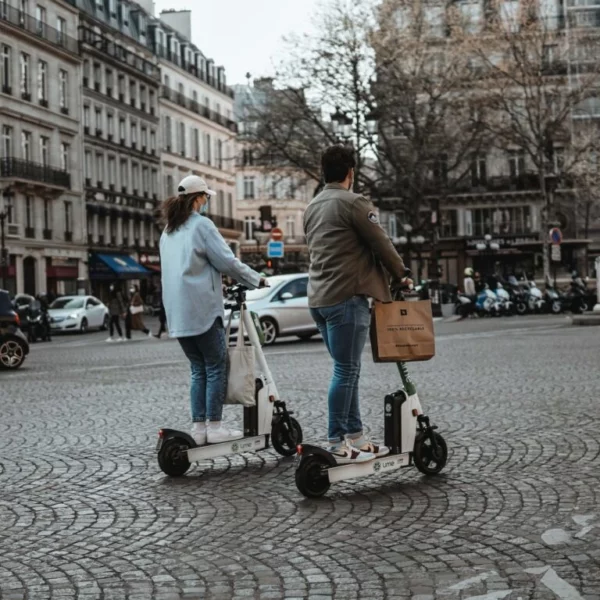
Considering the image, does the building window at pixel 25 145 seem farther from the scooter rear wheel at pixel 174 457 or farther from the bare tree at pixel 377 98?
the scooter rear wheel at pixel 174 457

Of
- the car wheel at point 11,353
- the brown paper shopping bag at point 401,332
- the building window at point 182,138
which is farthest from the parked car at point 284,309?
the building window at point 182,138

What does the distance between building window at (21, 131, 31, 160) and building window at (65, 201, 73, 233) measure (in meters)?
4.71

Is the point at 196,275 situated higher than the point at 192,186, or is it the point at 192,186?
the point at 192,186

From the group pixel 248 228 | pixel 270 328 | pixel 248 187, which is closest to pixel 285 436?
pixel 270 328

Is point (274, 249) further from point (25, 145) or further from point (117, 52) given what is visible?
→ point (117, 52)

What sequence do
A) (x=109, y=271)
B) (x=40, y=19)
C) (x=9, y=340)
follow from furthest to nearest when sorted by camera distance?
(x=109, y=271) → (x=40, y=19) → (x=9, y=340)

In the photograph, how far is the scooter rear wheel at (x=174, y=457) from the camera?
756 cm

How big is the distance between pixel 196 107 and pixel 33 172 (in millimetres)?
28264

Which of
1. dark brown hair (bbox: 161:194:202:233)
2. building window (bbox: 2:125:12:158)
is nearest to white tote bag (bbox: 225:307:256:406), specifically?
dark brown hair (bbox: 161:194:202:233)

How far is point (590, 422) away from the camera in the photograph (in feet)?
31.9

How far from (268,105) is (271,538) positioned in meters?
41.1

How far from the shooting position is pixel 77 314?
143 ft

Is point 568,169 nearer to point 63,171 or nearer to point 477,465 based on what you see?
point 63,171

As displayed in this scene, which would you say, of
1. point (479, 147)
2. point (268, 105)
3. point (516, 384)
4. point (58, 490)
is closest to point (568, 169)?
point (479, 147)
